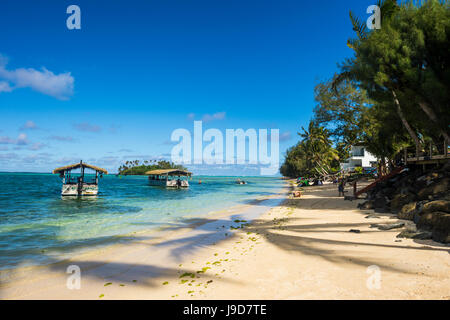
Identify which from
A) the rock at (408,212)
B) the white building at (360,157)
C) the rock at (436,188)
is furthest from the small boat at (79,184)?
the white building at (360,157)

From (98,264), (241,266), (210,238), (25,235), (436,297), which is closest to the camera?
(436,297)

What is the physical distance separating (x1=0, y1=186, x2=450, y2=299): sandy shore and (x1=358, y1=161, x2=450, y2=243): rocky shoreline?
60cm

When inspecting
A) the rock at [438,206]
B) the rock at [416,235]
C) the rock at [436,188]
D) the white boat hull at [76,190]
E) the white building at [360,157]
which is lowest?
the white boat hull at [76,190]

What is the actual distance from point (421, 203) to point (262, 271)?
822 cm

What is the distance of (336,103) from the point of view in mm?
28438

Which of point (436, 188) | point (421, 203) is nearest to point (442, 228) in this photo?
point (421, 203)

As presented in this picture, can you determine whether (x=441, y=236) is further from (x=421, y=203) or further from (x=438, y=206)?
(x=421, y=203)

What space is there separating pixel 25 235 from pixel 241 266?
1205 cm

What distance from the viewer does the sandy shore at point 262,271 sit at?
5.25 metres

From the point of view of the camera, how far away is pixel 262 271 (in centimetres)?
658

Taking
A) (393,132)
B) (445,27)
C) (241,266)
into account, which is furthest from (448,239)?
(393,132)

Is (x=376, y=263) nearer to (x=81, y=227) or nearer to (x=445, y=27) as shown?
(x=445, y=27)

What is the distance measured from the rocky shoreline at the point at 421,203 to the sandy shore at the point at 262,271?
60 centimetres

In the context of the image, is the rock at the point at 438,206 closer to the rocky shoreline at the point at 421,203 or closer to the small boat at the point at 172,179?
the rocky shoreline at the point at 421,203
